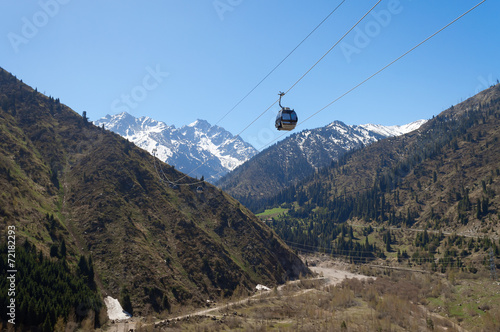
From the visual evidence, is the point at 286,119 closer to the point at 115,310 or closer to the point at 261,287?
the point at 115,310

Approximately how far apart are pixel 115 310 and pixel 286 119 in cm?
Answer: 5868

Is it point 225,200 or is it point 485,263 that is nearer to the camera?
point 485,263

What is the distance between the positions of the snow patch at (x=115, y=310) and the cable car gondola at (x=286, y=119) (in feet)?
183

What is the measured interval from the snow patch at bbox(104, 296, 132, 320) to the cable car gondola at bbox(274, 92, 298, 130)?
183 feet

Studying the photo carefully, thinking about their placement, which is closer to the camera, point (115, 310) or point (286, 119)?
point (286, 119)

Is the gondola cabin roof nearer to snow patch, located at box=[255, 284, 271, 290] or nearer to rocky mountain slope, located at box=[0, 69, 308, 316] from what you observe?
rocky mountain slope, located at box=[0, 69, 308, 316]

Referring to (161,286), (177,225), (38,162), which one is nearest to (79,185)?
(38,162)

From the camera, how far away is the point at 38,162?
12325 centimetres

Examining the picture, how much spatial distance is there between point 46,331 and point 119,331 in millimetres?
14384

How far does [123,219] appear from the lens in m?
107

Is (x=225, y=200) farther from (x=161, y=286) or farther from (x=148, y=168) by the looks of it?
(x=161, y=286)

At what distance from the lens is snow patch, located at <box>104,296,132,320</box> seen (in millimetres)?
72562

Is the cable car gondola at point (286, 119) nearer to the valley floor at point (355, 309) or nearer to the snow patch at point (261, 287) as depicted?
the valley floor at point (355, 309)

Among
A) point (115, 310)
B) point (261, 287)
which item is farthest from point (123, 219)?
Answer: point (261, 287)
